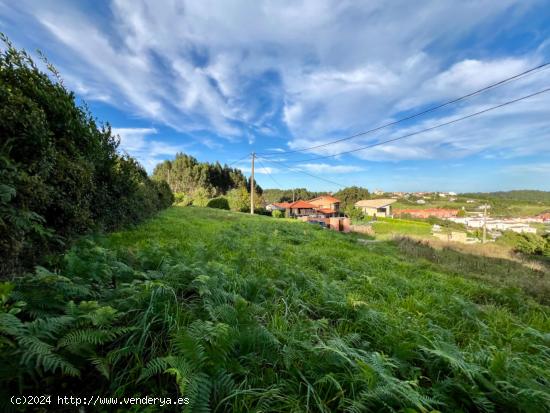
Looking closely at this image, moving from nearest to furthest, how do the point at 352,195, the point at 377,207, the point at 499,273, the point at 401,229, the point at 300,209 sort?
the point at 499,273 < the point at 401,229 < the point at 300,209 < the point at 377,207 < the point at 352,195

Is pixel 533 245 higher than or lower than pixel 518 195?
lower

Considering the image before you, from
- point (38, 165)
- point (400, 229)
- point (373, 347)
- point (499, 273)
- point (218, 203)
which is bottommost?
point (400, 229)

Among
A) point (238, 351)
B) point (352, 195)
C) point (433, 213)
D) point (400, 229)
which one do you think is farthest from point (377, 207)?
point (238, 351)

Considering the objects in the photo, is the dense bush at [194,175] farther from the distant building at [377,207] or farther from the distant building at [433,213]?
the distant building at [433,213]

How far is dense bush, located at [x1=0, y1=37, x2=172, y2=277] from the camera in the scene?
238 cm

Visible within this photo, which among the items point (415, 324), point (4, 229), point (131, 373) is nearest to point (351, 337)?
point (415, 324)

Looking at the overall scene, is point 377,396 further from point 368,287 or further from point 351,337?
point 368,287

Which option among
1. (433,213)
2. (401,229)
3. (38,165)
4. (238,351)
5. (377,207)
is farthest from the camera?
(433,213)

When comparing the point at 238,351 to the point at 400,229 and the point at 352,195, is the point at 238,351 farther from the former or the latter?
the point at 352,195

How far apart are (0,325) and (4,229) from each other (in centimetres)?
155

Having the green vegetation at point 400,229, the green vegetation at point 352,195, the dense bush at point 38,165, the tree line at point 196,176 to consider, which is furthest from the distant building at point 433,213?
the dense bush at point 38,165

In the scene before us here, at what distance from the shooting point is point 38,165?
2.93 m

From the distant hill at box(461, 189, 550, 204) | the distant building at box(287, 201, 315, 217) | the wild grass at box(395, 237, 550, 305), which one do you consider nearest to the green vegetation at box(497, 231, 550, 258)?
the wild grass at box(395, 237, 550, 305)

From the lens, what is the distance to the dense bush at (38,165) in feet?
7.82
